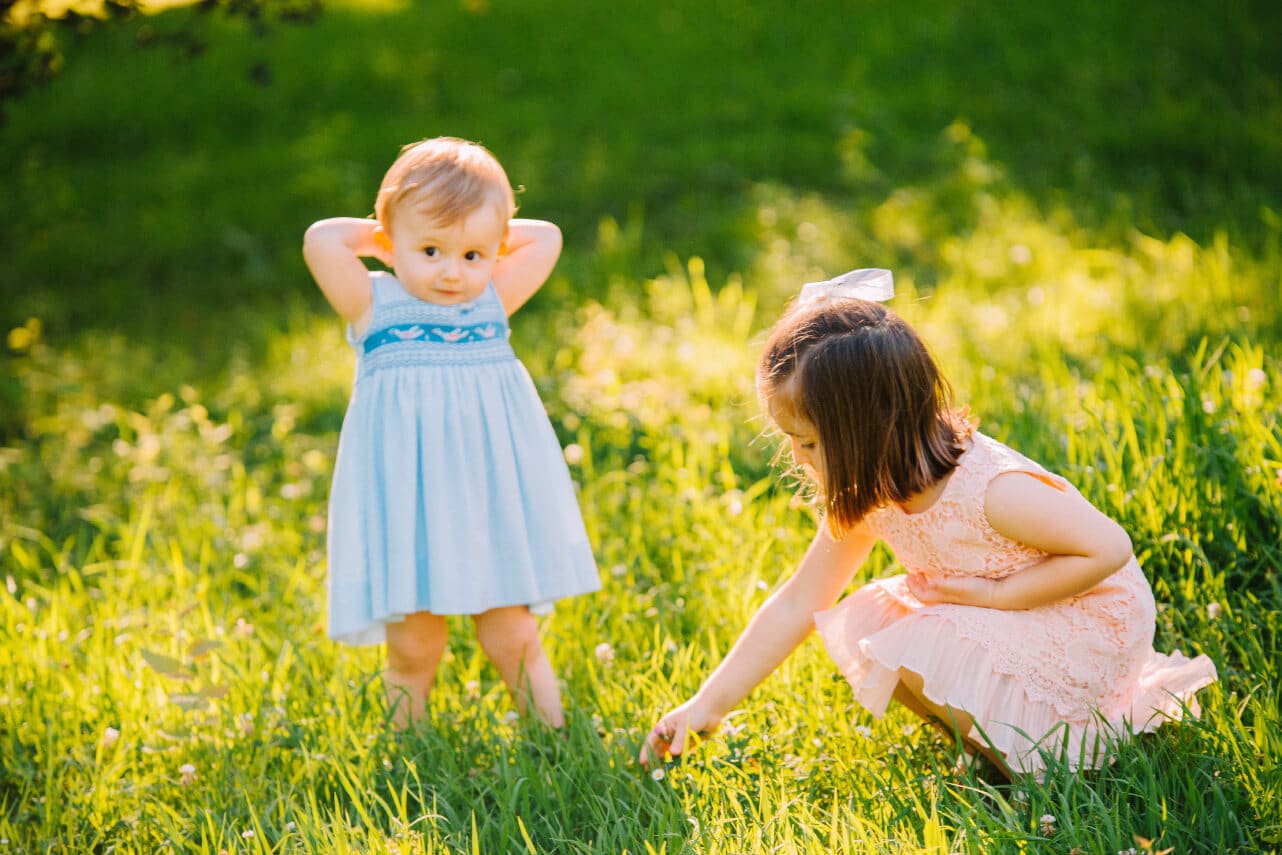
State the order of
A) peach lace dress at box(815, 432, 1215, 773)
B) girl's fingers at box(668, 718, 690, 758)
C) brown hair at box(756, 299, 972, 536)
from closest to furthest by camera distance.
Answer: brown hair at box(756, 299, 972, 536) < peach lace dress at box(815, 432, 1215, 773) < girl's fingers at box(668, 718, 690, 758)

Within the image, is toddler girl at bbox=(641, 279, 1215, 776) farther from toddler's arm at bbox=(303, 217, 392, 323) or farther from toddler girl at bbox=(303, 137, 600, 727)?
toddler's arm at bbox=(303, 217, 392, 323)

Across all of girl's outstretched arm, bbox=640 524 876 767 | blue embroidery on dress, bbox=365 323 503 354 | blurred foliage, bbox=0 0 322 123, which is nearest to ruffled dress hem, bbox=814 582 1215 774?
girl's outstretched arm, bbox=640 524 876 767

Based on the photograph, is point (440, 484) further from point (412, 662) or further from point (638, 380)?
point (638, 380)

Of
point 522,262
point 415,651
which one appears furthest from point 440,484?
point 522,262

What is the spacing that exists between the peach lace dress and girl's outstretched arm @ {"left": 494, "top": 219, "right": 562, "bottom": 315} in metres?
1.01

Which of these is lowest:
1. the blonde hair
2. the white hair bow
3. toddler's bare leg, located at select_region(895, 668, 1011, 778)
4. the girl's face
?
toddler's bare leg, located at select_region(895, 668, 1011, 778)

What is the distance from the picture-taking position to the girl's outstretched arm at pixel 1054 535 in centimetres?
223

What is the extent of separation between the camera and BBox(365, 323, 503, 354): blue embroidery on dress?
2678 mm

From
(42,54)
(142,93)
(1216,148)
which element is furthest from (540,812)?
(142,93)

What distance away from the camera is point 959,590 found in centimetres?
241

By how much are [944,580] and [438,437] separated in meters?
1.14

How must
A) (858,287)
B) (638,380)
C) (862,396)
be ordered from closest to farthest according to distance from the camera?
(862,396) → (858,287) → (638,380)

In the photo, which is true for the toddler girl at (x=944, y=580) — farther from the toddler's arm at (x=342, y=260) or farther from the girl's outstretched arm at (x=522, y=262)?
the toddler's arm at (x=342, y=260)

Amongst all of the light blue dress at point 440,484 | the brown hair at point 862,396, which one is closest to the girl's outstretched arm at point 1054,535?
the brown hair at point 862,396
